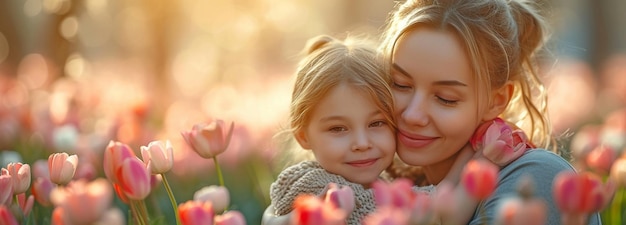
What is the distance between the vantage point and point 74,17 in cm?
615

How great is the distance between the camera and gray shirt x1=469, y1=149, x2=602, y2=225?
6.96 feet

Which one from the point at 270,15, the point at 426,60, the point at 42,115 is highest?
the point at 426,60

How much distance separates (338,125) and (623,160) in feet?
2.34

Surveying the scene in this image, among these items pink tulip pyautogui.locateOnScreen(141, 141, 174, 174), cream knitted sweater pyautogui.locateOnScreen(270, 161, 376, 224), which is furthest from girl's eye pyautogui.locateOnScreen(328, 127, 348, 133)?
pink tulip pyautogui.locateOnScreen(141, 141, 174, 174)

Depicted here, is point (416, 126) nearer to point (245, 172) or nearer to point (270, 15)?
point (245, 172)

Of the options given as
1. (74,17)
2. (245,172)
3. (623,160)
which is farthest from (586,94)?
(623,160)

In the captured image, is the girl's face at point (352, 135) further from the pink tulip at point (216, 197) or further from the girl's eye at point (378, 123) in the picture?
the pink tulip at point (216, 197)

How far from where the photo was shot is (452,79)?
7.65ft

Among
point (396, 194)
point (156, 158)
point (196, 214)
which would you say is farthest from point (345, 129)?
point (396, 194)

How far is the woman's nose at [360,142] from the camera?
2309 millimetres

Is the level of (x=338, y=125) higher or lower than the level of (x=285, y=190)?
higher

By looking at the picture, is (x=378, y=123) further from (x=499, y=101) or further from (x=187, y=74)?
(x=187, y=74)

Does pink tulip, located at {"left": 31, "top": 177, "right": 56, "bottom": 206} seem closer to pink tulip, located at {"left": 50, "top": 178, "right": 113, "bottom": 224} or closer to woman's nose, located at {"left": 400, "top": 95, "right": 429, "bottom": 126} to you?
pink tulip, located at {"left": 50, "top": 178, "right": 113, "bottom": 224}

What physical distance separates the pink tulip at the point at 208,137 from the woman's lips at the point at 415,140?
1.53 ft
